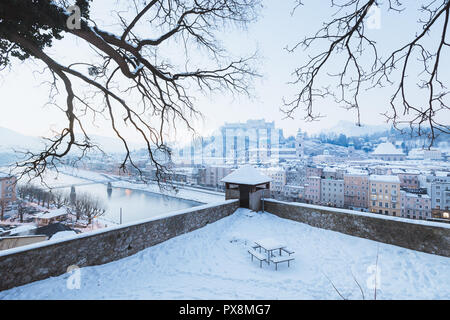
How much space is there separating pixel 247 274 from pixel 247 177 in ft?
17.4

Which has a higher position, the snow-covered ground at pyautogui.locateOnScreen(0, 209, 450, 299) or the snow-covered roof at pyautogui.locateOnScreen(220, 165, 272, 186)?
the snow-covered roof at pyautogui.locateOnScreen(220, 165, 272, 186)

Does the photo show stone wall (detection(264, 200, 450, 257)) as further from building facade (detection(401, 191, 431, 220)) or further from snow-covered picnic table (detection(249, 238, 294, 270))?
building facade (detection(401, 191, 431, 220))

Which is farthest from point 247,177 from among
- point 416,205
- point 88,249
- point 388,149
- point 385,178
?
point 388,149

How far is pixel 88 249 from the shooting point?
14.7 ft

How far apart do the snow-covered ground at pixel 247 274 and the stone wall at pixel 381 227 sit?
0.80 feet

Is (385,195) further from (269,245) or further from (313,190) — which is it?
(269,245)

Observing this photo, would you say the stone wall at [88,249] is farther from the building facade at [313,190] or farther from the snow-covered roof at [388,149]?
the snow-covered roof at [388,149]

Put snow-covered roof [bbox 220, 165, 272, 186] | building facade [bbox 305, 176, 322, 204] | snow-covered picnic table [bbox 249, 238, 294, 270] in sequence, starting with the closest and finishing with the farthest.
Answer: snow-covered picnic table [bbox 249, 238, 294, 270]
snow-covered roof [bbox 220, 165, 272, 186]
building facade [bbox 305, 176, 322, 204]

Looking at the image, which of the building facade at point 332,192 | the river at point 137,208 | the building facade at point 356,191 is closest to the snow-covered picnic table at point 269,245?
the river at point 137,208

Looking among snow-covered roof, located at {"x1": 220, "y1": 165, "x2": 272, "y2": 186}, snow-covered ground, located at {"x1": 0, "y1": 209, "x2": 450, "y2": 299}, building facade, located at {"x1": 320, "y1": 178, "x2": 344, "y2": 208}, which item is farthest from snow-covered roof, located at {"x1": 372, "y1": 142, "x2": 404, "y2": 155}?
snow-covered ground, located at {"x1": 0, "y1": 209, "x2": 450, "y2": 299}

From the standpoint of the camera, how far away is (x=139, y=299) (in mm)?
3420

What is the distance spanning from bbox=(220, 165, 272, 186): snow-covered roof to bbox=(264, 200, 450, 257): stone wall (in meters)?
1.73

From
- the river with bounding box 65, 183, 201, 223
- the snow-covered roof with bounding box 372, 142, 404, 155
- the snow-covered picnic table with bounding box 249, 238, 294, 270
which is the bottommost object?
the river with bounding box 65, 183, 201, 223

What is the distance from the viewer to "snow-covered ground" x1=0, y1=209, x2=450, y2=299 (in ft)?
12.0
